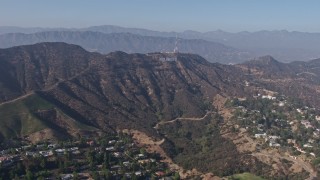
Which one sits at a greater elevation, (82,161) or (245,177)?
(245,177)

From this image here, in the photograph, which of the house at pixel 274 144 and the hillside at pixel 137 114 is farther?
the house at pixel 274 144

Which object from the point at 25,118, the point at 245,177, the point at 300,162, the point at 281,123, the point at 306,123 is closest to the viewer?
the point at 245,177

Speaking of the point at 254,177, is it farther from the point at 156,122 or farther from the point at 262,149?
the point at 156,122

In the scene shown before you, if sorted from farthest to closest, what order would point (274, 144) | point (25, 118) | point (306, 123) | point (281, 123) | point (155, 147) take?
point (281, 123) → point (306, 123) → point (25, 118) → point (155, 147) → point (274, 144)

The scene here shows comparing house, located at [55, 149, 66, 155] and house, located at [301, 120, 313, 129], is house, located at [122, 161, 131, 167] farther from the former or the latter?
house, located at [301, 120, 313, 129]

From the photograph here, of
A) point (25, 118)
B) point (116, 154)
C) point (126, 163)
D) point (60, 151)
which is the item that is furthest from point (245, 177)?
point (25, 118)

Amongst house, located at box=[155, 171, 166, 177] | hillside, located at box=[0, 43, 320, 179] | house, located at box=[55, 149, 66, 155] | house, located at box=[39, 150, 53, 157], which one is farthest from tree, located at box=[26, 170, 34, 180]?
hillside, located at box=[0, 43, 320, 179]

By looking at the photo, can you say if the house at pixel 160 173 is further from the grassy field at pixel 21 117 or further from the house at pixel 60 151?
the grassy field at pixel 21 117

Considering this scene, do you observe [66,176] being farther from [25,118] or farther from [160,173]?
[25,118]

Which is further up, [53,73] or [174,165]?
[53,73]

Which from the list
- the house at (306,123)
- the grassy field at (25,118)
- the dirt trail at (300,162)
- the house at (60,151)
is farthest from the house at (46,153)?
the house at (306,123)

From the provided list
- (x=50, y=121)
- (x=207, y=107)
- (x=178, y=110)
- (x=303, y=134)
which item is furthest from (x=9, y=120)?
(x=303, y=134)
